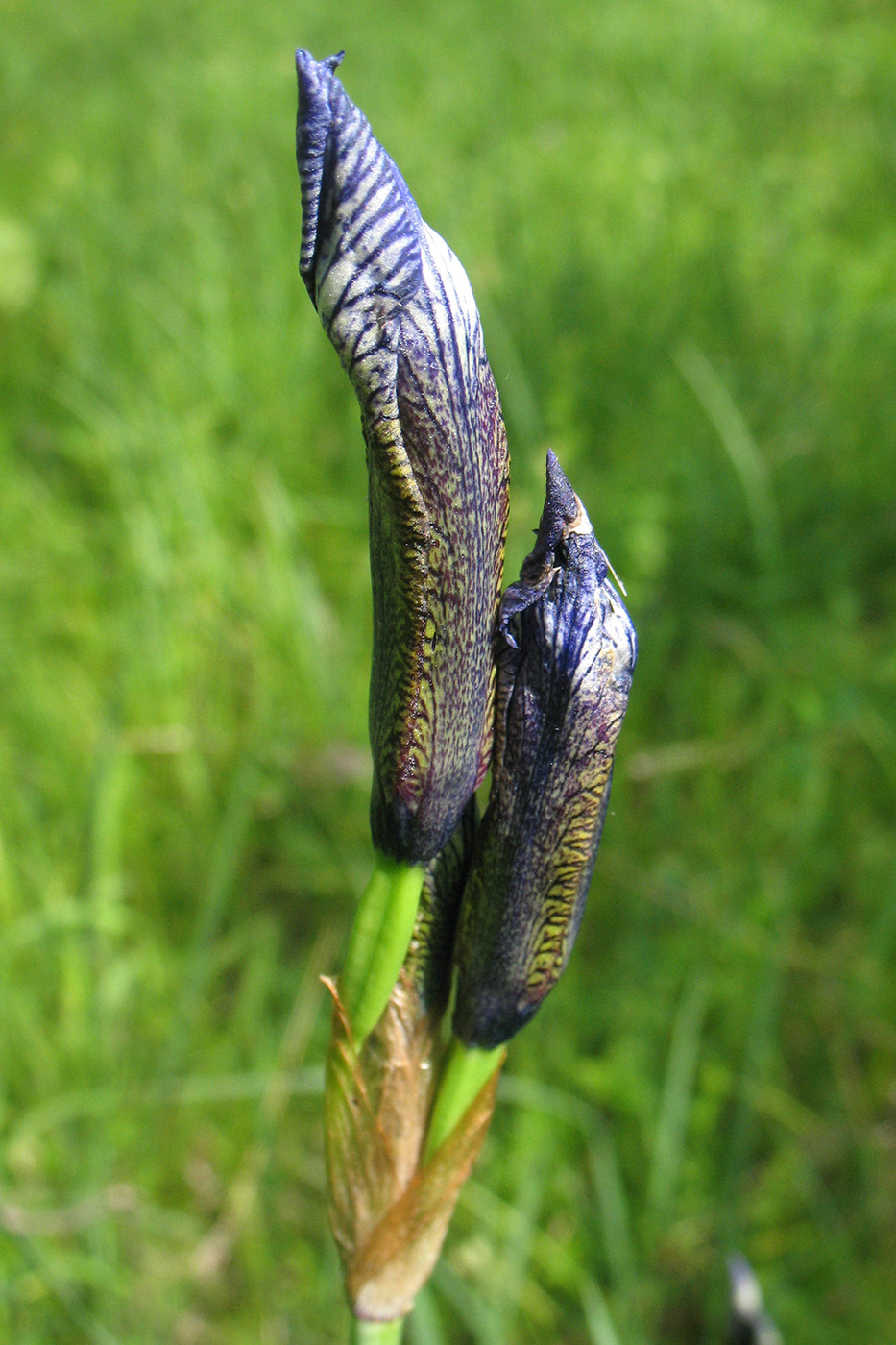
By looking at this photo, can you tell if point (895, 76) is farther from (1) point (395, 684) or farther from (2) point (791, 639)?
(1) point (395, 684)

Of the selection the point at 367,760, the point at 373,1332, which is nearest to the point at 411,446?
the point at 373,1332

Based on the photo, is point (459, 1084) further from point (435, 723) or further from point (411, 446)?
point (411, 446)

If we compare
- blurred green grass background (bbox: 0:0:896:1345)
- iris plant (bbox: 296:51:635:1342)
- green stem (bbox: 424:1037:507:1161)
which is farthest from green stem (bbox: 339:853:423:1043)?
blurred green grass background (bbox: 0:0:896:1345)

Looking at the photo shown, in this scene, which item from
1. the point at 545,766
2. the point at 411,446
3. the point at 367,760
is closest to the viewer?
the point at 411,446

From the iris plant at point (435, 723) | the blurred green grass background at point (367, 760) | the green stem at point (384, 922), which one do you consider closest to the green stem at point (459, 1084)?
the iris plant at point (435, 723)

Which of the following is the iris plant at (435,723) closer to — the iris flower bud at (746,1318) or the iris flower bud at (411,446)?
the iris flower bud at (411,446)
